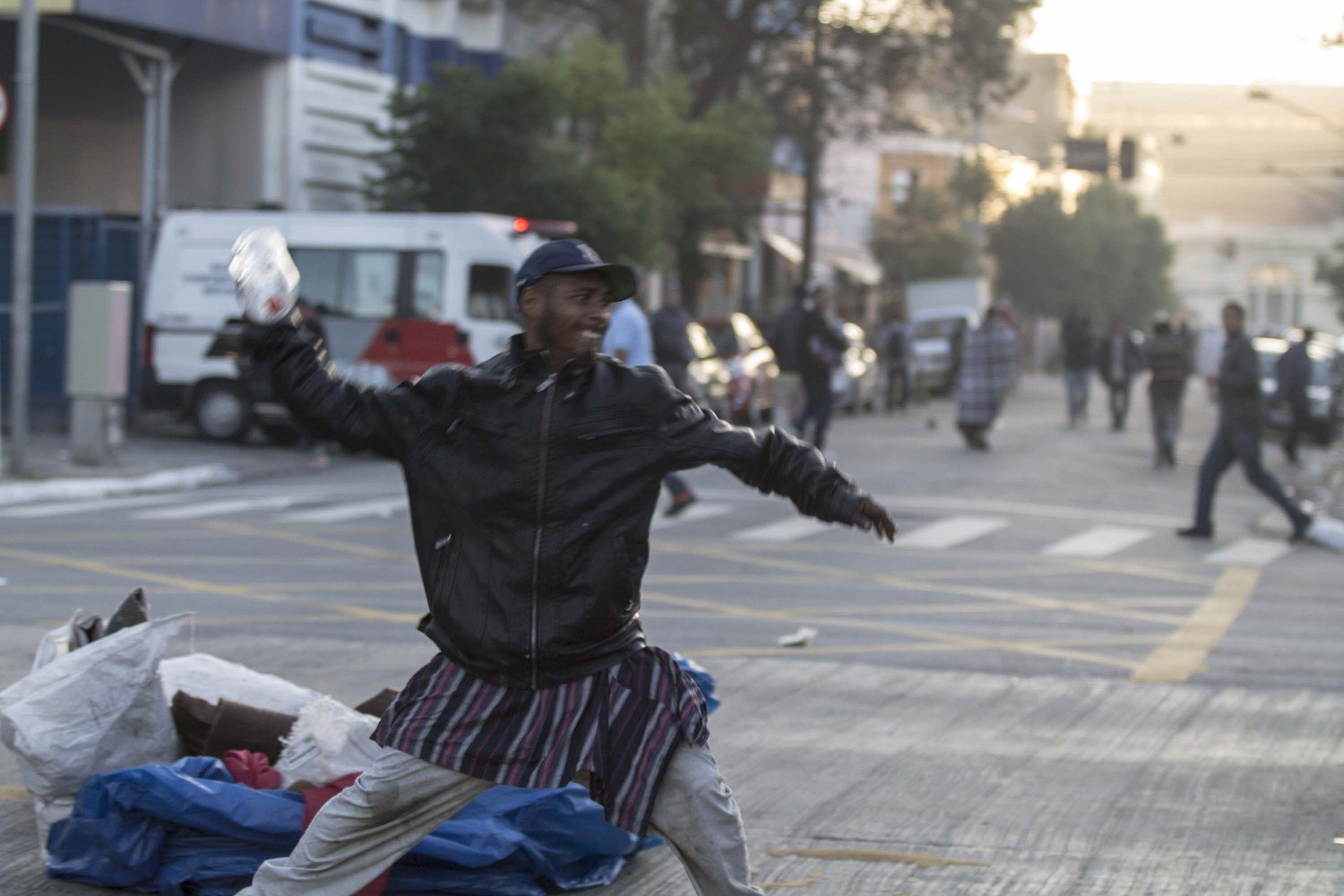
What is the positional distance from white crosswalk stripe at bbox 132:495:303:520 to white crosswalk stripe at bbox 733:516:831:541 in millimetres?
3806

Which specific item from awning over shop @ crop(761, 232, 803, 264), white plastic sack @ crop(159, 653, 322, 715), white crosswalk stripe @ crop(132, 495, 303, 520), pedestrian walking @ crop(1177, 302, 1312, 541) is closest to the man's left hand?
white plastic sack @ crop(159, 653, 322, 715)

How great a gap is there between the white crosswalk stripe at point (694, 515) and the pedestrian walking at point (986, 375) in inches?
317

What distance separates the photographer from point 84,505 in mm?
14656

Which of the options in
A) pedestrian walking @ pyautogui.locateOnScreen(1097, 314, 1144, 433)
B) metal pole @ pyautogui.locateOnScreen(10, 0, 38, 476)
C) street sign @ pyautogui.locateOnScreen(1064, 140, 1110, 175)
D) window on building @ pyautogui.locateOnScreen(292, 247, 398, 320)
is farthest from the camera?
street sign @ pyautogui.locateOnScreen(1064, 140, 1110, 175)

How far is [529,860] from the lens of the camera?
468cm

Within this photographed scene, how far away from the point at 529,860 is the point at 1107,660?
4.58m

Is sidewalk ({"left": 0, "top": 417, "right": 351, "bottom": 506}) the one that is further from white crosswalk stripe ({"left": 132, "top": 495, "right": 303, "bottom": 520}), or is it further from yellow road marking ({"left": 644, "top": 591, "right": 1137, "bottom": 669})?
yellow road marking ({"left": 644, "top": 591, "right": 1137, "bottom": 669})

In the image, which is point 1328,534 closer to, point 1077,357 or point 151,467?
point 151,467

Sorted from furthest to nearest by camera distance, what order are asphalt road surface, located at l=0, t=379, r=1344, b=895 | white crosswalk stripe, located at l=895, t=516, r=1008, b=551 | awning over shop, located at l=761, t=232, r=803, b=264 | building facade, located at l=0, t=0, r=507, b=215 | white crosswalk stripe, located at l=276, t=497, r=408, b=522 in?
awning over shop, located at l=761, t=232, r=803, b=264 → building facade, located at l=0, t=0, r=507, b=215 → white crosswalk stripe, located at l=276, t=497, r=408, b=522 → white crosswalk stripe, located at l=895, t=516, r=1008, b=551 → asphalt road surface, located at l=0, t=379, r=1344, b=895

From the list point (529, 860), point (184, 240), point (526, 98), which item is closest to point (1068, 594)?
point (529, 860)

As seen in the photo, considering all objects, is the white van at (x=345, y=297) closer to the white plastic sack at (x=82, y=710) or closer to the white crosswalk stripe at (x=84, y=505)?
the white crosswalk stripe at (x=84, y=505)

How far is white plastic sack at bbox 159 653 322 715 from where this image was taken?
5656 mm

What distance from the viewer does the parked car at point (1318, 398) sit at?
26328 millimetres

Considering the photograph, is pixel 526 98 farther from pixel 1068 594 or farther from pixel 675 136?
pixel 1068 594
